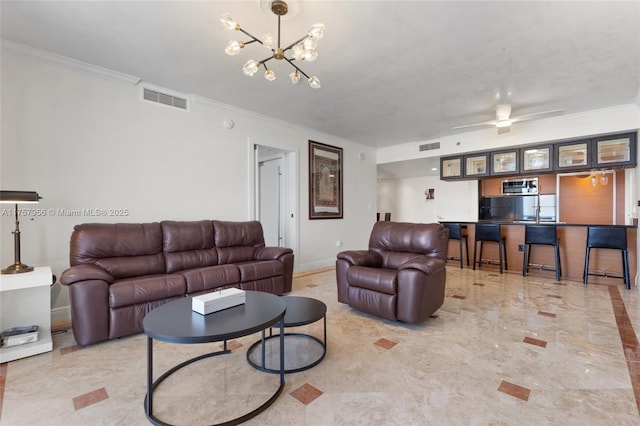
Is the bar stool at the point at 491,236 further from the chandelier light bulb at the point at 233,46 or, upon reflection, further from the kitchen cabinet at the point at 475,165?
the chandelier light bulb at the point at 233,46

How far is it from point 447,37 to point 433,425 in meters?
2.75

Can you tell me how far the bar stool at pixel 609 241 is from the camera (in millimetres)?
3945

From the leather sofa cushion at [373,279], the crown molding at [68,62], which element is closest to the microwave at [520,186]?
the leather sofa cushion at [373,279]

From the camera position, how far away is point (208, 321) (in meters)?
1.60

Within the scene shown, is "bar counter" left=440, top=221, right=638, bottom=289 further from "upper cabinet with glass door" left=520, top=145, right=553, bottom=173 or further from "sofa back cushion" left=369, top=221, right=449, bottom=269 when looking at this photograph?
"sofa back cushion" left=369, top=221, right=449, bottom=269

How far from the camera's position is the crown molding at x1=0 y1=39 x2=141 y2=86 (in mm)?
2630

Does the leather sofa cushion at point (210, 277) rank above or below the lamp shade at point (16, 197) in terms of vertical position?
below

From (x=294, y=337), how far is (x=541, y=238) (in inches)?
165

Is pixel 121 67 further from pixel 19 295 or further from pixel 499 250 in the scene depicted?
pixel 499 250

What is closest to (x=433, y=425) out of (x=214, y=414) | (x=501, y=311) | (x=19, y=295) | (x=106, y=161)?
(x=214, y=414)

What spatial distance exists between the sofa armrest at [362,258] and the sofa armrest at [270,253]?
788mm

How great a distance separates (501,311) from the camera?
3094 mm

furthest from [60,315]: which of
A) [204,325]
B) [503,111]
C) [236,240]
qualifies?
[503,111]

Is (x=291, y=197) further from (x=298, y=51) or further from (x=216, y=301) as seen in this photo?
(x=216, y=301)
